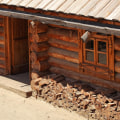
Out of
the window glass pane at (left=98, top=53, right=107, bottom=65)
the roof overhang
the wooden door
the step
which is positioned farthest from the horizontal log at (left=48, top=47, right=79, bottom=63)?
the wooden door

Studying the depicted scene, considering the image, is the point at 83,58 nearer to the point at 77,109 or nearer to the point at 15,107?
the point at 77,109

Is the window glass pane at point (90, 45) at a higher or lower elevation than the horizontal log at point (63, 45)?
higher

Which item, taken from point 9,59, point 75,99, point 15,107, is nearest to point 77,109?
point 75,99

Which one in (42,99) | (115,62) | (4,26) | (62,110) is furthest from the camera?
(4,26)

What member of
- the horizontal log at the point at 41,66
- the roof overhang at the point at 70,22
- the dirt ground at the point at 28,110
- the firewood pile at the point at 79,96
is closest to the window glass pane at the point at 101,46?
the roof overhang at the point at 70,22

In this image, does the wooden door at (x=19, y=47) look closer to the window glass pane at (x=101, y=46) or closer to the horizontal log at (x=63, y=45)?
the horizontal log at (x=63, y=45)

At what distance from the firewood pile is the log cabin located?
0.84 ft

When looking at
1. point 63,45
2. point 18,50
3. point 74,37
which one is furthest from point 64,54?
point 18,50

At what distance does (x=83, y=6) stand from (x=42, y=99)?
310 cm

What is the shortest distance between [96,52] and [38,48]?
1.94 metres

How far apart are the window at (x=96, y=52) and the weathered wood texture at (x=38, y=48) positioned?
1.49m

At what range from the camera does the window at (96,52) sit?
34.3 feet

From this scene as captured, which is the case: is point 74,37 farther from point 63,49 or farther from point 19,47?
point 19,47

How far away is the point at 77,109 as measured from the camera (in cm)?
1068
